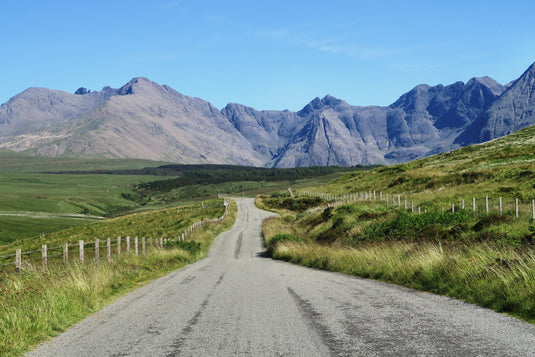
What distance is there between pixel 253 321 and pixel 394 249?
452 inches

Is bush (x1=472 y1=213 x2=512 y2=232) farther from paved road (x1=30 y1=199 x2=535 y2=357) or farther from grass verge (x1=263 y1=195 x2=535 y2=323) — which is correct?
paved road (x1=30 y1=199 x2=535 y2=357)

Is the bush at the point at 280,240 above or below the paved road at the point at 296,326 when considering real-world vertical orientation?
below

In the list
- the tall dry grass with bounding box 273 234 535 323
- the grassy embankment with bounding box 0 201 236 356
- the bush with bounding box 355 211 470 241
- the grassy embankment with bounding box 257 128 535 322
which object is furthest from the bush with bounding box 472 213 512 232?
the grassy embankment with bounding box 0 201 236 356

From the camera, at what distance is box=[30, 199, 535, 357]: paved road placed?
7621 millimetres

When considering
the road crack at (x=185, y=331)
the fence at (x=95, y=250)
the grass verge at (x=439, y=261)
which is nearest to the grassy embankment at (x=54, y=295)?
the fence at (x=95, y=250)

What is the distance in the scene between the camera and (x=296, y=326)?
9.27m

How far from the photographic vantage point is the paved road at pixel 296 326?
762 centimetres

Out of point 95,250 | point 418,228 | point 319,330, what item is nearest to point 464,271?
point 319,330

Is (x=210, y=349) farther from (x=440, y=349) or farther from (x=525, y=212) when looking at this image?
(x=525, y=212)

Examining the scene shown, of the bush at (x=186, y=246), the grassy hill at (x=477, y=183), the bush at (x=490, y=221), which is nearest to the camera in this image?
the bush at (x=490, y=221)

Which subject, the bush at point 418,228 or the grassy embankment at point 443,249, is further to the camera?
the bush at point 418,228

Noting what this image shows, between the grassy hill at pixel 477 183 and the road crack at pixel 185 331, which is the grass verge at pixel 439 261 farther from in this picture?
the grassy hill at pixel 477 183

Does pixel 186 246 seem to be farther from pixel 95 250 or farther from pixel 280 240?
pixel 95 250

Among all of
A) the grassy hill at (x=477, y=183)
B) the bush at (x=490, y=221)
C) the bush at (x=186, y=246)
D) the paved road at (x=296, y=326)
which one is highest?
the grassy hill at (x=477, y=183)
